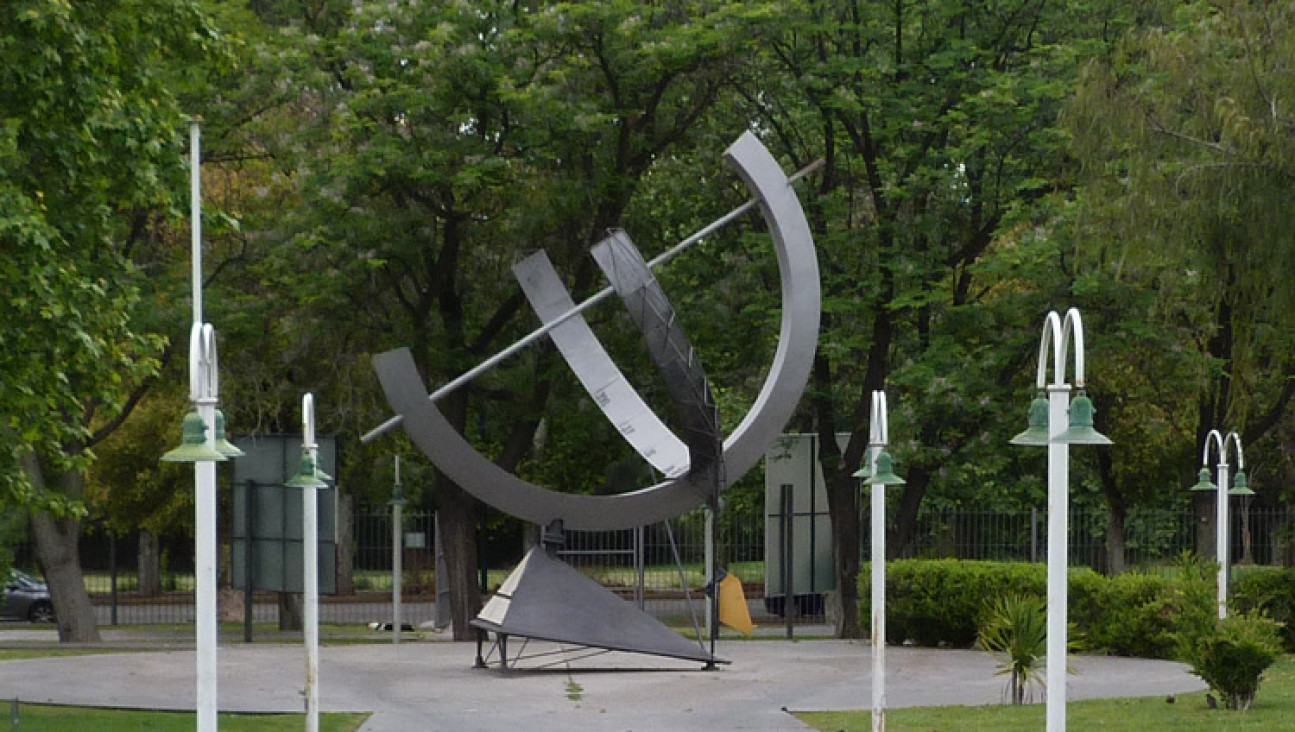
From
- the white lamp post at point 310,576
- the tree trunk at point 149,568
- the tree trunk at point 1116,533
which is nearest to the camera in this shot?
the white lamp post at point 310,576

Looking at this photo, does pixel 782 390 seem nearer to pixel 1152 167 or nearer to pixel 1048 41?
pixel 1152 167

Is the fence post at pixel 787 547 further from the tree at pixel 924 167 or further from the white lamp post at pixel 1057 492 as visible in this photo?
the white lamp post at pixel 1057 492

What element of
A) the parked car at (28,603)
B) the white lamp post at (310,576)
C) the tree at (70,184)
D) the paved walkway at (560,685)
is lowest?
the parked car at (28,603)

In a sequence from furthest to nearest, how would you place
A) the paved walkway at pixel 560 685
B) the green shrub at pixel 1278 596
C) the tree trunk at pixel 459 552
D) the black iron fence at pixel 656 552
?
the black iron fence at pixel 656 552 → the tree trunk at pixel 459 552 → the green shrub at pixel 1278 596 → the paved walkway at pixel 560 685

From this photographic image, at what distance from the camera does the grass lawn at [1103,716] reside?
14789mm

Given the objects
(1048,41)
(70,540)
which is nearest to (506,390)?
(70,540)

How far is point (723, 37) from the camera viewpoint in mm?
24125

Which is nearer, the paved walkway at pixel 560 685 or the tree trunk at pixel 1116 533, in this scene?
the paved walkway at pixel 560 685

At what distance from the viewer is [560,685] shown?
19797 millimetres

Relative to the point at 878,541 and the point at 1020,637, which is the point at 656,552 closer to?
the point at 1020,637

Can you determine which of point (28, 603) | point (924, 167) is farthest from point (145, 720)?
point (28, 603)

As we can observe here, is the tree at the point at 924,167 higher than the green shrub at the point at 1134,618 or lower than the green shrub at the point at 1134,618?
higher

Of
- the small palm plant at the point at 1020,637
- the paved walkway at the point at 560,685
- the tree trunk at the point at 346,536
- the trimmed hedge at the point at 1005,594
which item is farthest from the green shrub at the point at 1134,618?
the tree trunk at the point at 346,536

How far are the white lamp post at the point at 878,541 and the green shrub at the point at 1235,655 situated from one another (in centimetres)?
370
